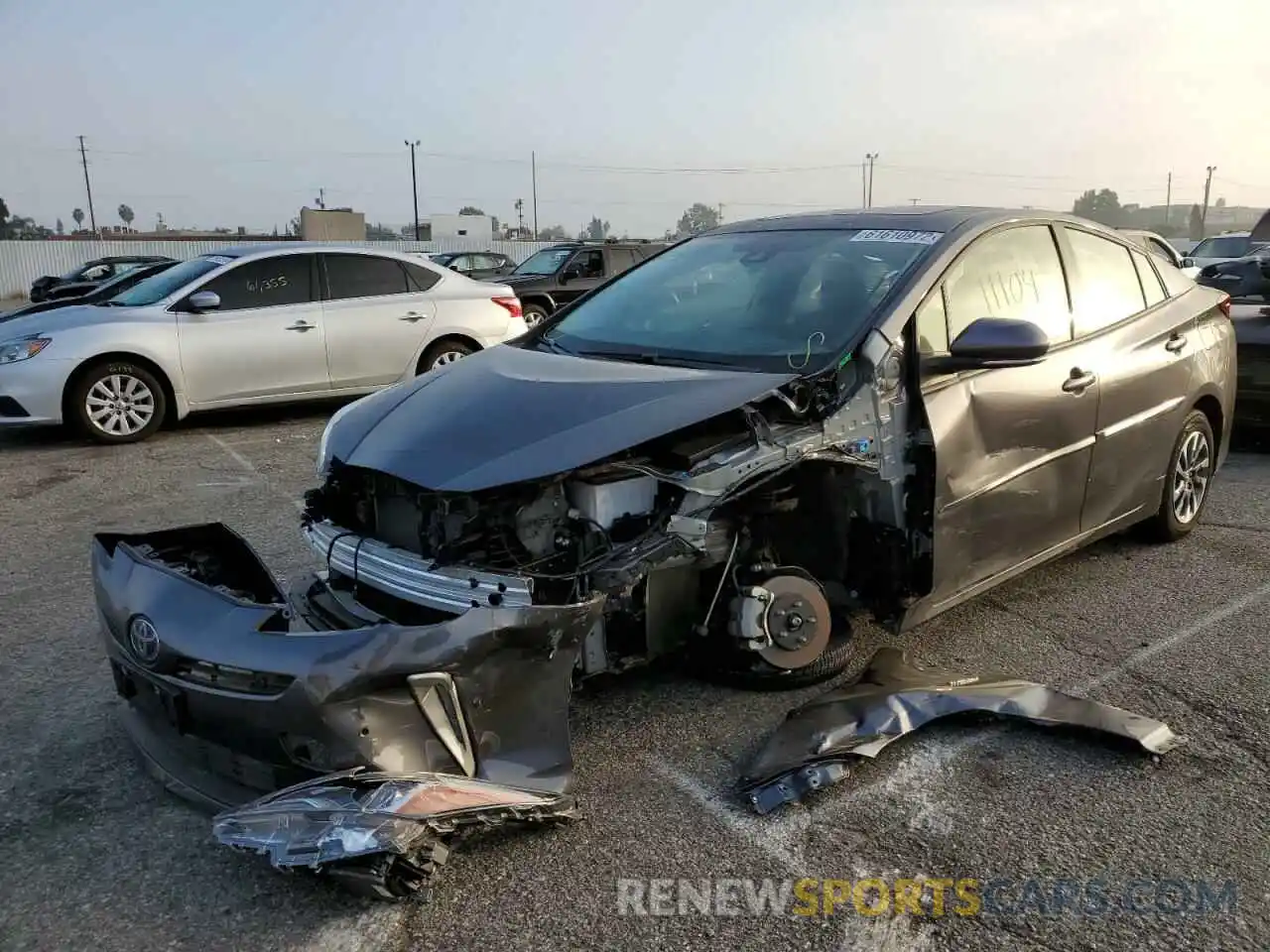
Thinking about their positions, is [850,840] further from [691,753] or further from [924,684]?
[924,684]

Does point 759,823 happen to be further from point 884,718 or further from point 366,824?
point 366,824

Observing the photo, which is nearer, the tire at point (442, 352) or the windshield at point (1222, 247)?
the tire at point (442, 352)

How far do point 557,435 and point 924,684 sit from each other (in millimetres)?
1547

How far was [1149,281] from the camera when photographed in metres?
4.80

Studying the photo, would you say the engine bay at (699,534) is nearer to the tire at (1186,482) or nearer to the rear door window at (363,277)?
the tire at (1186,482)

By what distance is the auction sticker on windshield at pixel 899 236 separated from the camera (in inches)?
151

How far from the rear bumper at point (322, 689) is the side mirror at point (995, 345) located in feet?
5.39

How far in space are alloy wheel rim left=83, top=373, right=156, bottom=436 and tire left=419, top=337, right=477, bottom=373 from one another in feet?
7.88

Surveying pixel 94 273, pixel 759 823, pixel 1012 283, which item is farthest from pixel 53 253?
pixel 759 823

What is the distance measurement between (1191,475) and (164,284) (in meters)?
8.10

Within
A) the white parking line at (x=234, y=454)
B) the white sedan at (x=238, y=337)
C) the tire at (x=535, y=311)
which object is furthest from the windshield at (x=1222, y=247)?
the white parking line at (x=234, y=454)

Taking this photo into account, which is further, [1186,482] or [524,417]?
[1186,482]

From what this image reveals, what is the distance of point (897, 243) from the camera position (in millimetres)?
3871

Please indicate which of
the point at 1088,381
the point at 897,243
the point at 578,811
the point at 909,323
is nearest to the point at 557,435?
the point at 578,811
